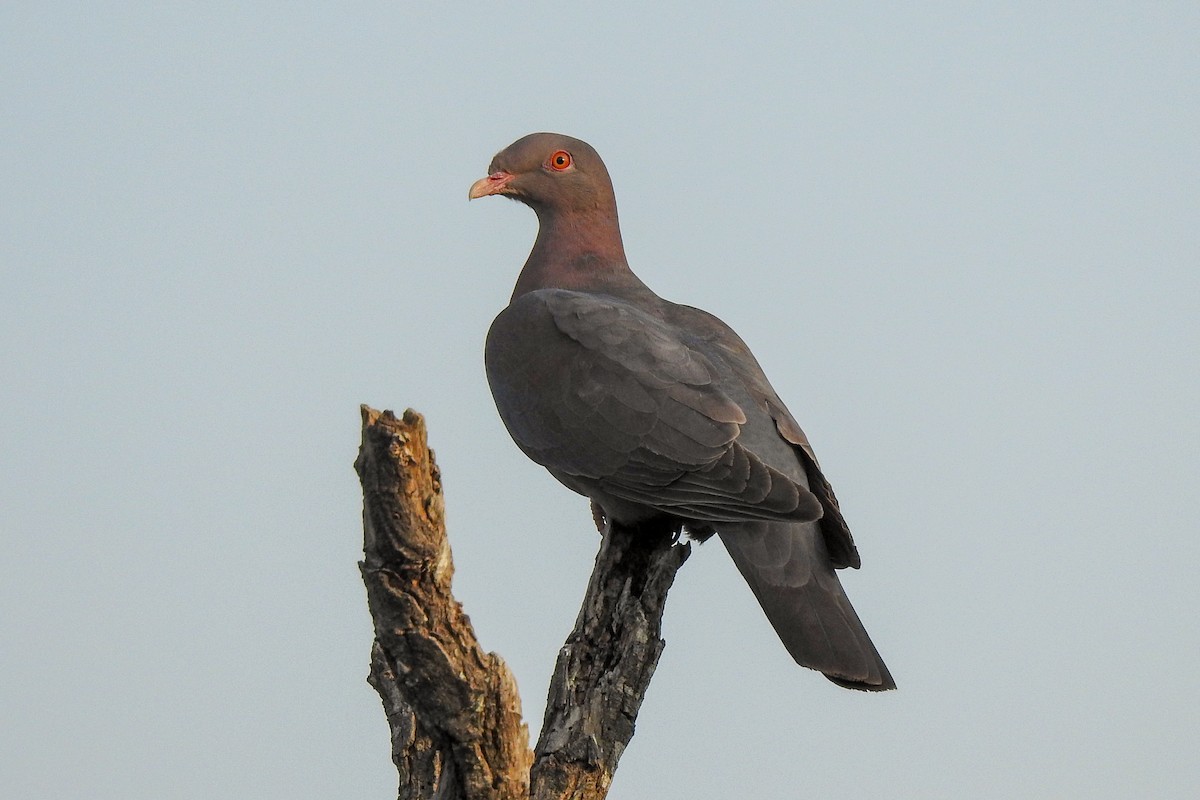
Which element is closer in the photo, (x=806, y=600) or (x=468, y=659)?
(x=468, y=659)

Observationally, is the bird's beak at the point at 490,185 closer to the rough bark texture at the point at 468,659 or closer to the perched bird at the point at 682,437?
the perched bird at the point at 682,437

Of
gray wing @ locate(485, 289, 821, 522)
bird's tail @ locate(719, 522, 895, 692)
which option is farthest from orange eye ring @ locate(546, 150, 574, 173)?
bird's tail @ locate(719, 522, 895, 692)

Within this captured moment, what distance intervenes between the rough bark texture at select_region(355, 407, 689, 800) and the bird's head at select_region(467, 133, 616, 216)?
1857mm

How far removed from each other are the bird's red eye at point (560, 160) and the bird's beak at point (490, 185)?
20 cm

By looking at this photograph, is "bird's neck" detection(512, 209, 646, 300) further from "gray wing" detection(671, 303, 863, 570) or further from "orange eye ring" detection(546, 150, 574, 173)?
"gray wing" detection(671, 303, 863, 570)

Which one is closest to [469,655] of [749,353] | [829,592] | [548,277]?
[829,592]

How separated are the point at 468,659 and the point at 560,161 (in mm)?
3324

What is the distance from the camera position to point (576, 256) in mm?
6051

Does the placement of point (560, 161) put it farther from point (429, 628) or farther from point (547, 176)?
point (429, 628)

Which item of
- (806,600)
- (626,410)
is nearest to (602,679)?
(806,600)

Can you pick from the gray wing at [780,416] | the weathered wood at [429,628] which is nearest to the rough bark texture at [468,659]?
the weathered wood at [429,628]

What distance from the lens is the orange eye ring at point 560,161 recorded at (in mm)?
6141

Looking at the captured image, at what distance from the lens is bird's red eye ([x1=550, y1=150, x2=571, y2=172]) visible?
6.14 meters

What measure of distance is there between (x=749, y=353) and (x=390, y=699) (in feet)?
6.69
